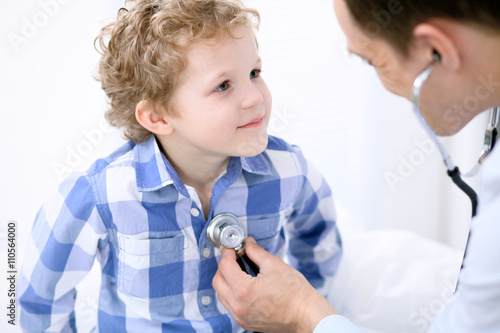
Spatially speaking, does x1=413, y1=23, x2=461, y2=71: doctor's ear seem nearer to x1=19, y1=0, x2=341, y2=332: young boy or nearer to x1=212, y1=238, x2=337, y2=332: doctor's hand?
x1=19, y1=0, x2=341, y2=332: young boy

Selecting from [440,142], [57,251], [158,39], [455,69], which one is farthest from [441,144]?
[57,251]

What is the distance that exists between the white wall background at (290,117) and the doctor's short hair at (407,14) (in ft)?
2.43

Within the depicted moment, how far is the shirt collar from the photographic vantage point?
115cm

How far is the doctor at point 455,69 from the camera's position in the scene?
28.7 inches

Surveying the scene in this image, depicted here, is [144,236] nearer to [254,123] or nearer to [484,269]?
[254,123]

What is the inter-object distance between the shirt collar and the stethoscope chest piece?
0.30ft

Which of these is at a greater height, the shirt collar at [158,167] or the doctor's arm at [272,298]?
the shirt collar at [158,167]

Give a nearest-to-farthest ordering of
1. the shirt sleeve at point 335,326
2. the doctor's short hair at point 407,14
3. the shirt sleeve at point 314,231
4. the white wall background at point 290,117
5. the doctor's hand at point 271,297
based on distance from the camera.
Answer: the doctor's short hair at point 407,14 → the shirt sleeve at point 335,326 → the doctor's hand at point 271,297 → the shirt sleeve at point 314,231 → the white wall background at point 290,117

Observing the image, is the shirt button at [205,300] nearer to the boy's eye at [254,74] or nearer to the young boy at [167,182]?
the young boy at [167,182]

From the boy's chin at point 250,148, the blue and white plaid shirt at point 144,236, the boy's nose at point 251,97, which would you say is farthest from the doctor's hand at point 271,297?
the boy's nose at point 251,97

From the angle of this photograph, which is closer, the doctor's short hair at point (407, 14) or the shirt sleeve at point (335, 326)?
the doctor's short hair at point (407, 14)

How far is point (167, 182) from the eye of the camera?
1.15 meters

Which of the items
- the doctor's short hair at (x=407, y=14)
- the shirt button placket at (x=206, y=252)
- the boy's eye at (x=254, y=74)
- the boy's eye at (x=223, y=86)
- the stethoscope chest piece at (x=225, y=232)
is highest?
the doctor's short hair at (x=407, y=14)

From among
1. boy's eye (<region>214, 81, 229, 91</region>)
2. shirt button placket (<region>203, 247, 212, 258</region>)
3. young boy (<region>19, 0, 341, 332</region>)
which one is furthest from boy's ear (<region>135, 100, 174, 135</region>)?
shirt button placket (<region>203, 247, 212, 258</region>)
